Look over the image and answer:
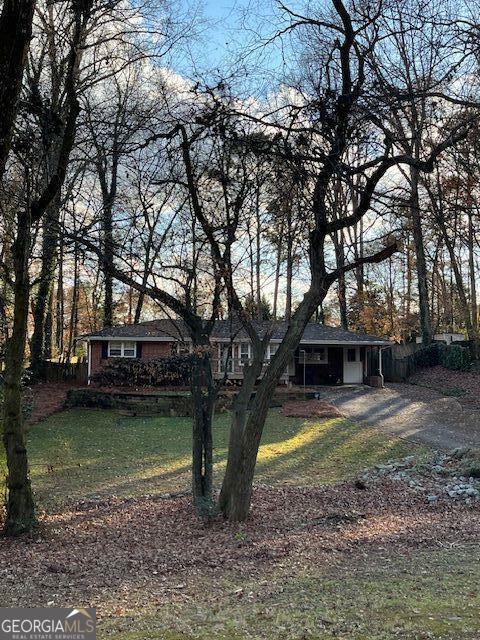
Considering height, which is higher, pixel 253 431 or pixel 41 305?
pixel 41 305

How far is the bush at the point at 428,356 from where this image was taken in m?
29.8

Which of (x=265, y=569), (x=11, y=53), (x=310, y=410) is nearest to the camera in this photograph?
(x=11, y=53)

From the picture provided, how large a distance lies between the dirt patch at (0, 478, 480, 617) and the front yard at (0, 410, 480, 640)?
0.8 inches

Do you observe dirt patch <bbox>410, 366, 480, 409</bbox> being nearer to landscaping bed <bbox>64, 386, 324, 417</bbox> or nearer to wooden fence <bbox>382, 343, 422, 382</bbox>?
wooden fence <bbox>382, 343, 422, 382</bbox>

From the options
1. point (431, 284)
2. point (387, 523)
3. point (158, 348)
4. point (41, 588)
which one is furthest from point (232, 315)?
point (431, 284)

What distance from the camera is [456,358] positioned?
2797 cm

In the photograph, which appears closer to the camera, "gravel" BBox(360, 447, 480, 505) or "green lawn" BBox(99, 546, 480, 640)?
"green lawn" BBox(99, 546, 480, 640)

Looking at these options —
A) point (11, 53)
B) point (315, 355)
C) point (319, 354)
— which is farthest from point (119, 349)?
point (11, 53)

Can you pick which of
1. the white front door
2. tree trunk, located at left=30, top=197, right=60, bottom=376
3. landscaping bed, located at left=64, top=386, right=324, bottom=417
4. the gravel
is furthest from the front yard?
the white front door

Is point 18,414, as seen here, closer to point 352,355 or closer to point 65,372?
point 65,372

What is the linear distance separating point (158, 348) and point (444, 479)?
18927 millimetres

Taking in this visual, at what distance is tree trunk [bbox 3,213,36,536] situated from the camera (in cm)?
721

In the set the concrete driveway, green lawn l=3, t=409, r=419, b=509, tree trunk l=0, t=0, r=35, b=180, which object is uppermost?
tree trunk l=0, t=0, r=35, b=180

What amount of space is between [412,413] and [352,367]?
30.4ft
